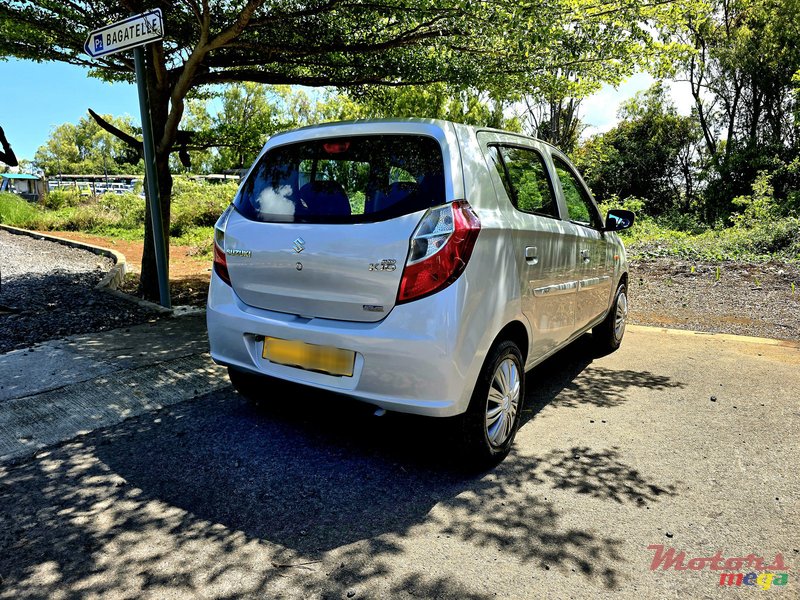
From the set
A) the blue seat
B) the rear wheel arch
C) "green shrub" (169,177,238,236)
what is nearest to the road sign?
the blue seat

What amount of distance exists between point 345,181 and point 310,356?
3.19 feet

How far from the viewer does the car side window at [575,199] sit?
4.32 meters

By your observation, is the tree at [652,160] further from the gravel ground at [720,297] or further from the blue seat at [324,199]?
the blue seat at [324,199]

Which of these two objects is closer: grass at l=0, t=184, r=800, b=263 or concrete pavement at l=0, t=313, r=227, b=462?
concrete pavement at l=0, t=313, r=227, b=462

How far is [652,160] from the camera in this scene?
955 inches

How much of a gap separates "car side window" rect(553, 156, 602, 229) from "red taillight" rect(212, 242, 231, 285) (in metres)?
2.46

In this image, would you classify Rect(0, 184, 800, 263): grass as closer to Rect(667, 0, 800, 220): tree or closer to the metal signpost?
Rect(667, 0, 800, 220): tree

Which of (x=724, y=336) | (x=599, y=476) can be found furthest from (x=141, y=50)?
(x=724, y=336)

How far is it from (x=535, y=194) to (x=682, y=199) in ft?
77.8

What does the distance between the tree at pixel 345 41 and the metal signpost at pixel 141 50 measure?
708mm

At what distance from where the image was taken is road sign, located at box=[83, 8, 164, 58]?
4891 mm

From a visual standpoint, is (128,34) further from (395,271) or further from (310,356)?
(395,271)

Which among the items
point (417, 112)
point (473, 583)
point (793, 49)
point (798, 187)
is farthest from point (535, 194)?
point (793, 49)

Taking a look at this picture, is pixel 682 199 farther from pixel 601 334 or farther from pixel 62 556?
pixel 62 556
